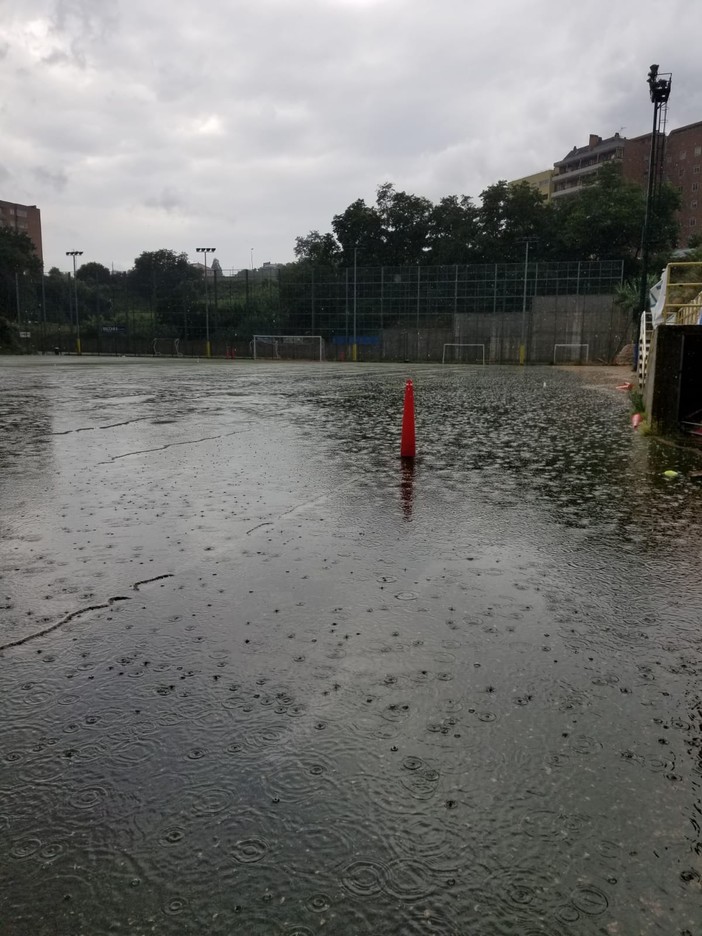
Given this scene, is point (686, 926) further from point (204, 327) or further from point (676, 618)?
point (204, 327)

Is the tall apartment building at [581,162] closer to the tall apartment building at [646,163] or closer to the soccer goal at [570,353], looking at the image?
the tall apartment building at [646,163]

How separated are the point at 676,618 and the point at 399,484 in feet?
13.0

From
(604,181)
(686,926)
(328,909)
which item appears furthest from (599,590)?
(604,181)

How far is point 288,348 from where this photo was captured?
6756 cm

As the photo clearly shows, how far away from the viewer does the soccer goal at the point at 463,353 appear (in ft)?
204

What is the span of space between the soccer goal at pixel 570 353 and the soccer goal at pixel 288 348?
2061 cm

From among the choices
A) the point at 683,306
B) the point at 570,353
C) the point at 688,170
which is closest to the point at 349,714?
the point at 683,306

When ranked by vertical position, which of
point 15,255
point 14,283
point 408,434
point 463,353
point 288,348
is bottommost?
point 408,434

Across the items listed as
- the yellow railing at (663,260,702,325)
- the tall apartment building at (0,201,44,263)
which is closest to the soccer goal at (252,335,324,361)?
the yellow railing at (663,260,702,325)

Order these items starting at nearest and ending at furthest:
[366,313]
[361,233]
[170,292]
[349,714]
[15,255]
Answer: [349,714]
[366,313]
[170,292]
[361,233]
[15,255]

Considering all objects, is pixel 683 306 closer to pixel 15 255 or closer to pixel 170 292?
pixel 170 292

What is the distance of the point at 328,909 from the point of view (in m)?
1.97

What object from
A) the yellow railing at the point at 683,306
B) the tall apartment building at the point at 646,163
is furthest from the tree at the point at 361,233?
the yellow railing at the point at 683,306

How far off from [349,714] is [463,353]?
62133 mm
